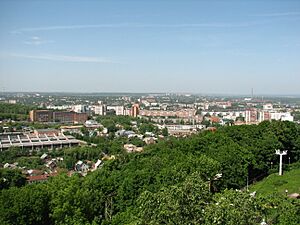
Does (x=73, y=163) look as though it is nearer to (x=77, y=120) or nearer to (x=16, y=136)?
(x=16, y=136)

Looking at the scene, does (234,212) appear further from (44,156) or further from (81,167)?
(44,156)

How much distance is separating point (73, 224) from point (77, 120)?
47.3 metres

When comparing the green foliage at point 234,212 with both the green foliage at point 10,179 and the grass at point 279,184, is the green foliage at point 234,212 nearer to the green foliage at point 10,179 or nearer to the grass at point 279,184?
the grass at point 279,184

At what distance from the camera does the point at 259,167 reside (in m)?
16.4

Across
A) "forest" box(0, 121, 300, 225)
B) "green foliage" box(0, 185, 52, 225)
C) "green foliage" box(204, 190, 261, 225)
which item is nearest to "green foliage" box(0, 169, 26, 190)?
"forest" box(0, 121, 300, 225)

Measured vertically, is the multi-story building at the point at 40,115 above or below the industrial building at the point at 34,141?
above

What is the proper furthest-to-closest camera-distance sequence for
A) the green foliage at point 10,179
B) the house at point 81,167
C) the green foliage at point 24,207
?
the house at point 81,167 < the green foliage at point 10,179 < the green foliage at point 24,207

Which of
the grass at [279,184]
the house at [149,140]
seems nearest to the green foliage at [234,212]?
the grass at [279,184]

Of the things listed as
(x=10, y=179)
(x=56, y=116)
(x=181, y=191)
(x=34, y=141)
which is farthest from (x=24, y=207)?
(x=56, y=116)

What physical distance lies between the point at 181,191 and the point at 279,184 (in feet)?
30.6

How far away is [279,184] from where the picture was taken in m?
14.4

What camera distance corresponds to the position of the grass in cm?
1355

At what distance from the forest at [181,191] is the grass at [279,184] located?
0.67 metres

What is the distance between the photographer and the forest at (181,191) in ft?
20.3
